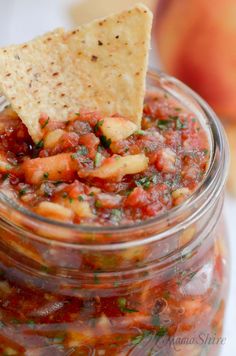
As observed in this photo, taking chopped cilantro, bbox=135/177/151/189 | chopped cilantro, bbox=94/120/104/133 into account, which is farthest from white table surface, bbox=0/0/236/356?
chopped cilantro, bbox=135/177/151/189

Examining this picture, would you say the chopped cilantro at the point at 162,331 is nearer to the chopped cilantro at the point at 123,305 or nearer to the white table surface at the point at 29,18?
the chopped cilantro at the point at 123,305

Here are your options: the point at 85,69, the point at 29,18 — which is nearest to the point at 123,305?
the point at 85,69

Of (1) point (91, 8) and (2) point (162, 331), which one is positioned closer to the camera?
(2) point (162, 331)

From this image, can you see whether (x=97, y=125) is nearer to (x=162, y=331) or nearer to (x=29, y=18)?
(x=162, y=331)

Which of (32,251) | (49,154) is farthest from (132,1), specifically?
(32,251)

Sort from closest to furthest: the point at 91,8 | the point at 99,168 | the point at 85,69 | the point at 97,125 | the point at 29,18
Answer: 1. the point at 99,168
2. the point at 97,125
3. the point at 85,69
4. the point at 29,18
5. the point at 91,8

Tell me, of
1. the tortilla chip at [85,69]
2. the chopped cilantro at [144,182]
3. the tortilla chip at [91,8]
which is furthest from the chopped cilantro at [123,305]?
the tortilla chip at [91,8]

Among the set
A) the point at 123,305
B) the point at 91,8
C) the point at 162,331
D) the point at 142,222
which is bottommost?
the point at 162,331
